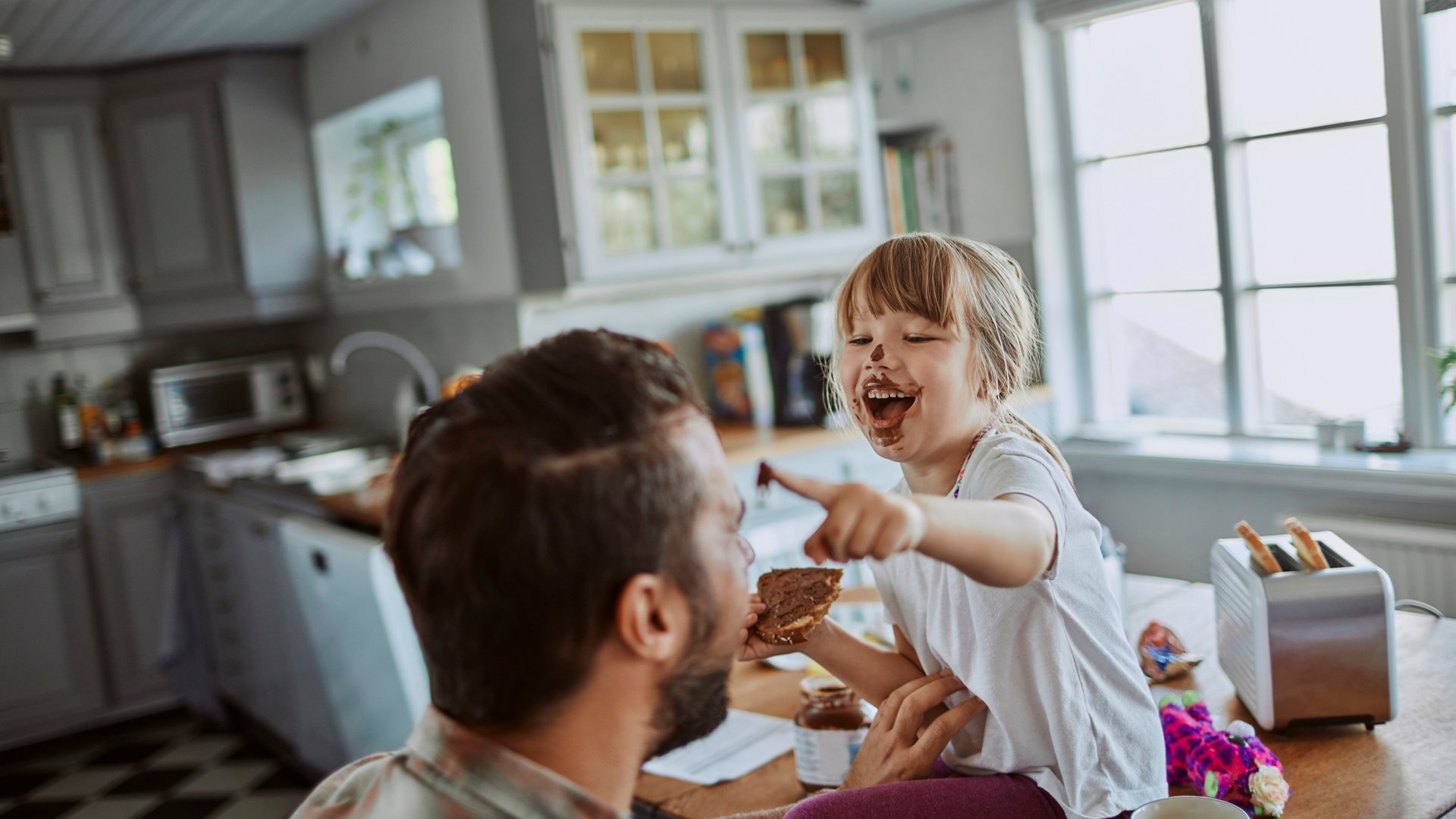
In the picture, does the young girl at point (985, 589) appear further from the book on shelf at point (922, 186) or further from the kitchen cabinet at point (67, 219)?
the kitchen cabinet at point (67, 219)

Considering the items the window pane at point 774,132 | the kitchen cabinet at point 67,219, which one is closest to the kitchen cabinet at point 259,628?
the kitchen cabinet at point 67,219

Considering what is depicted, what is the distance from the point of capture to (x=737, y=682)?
1723mm

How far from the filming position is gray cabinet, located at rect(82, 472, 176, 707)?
13.8ft

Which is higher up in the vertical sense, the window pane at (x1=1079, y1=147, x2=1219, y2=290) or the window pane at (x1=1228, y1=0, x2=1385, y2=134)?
the window pane at (x1=1228, y1=0, x2=1385, y2=134)

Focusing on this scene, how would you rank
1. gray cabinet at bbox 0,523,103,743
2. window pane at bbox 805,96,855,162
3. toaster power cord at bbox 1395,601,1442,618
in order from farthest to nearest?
gray cabinet at bbox 0,523,103,743 < window pane at bbox 805,96,855,162 < toaster power cord at bbox 1395,601,1442,618

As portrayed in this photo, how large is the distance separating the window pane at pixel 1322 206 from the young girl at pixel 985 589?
225 cm

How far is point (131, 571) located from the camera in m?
4.26

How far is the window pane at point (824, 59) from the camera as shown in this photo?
3.65 metres

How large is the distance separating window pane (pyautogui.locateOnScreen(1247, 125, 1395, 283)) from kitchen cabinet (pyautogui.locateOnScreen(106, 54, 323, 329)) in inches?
133

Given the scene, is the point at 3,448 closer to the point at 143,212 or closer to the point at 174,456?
the point at 174,456

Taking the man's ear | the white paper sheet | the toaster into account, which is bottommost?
the white paper sheet

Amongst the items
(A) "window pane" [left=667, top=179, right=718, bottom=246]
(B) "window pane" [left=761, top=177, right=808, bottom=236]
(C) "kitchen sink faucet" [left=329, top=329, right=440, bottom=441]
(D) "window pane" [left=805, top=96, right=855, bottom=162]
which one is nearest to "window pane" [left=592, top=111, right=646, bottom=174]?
(A) "window pane" [left=667, top=179, right=718, bottom=246]

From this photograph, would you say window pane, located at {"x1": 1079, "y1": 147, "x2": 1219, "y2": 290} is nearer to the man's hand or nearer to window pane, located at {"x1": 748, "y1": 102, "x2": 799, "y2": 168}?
window pane, located at {"x1": 748, "y1": 102, "x2": 799, "y2": 168}

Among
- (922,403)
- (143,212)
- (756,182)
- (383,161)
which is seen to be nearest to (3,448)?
(143,212)
